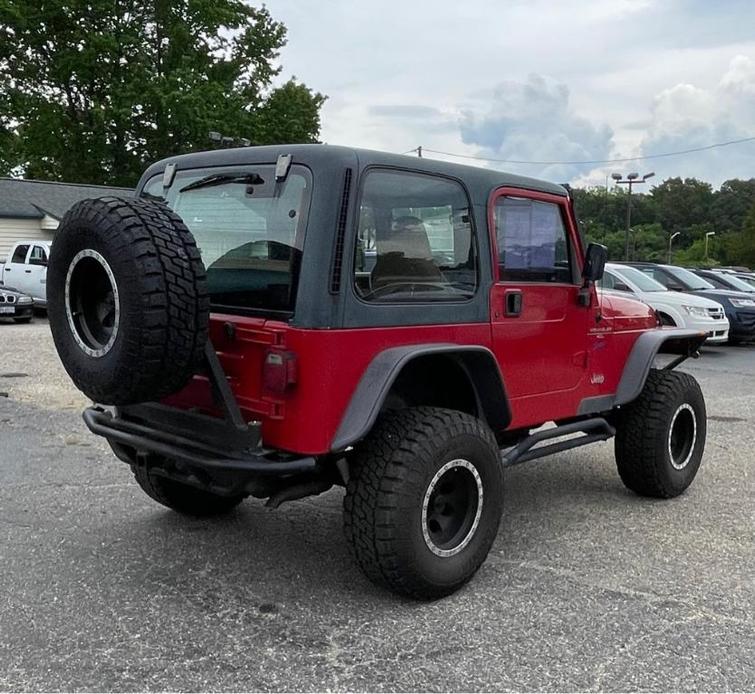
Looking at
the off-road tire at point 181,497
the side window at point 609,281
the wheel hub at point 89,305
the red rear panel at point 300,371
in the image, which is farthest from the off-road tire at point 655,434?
the side window at point 609,281

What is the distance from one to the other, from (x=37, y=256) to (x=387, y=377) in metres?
17.4

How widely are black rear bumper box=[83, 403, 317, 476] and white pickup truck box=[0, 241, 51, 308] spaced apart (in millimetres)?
15320

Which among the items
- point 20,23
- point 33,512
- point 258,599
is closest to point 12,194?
point 20,23

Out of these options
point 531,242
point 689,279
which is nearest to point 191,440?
point 531,242

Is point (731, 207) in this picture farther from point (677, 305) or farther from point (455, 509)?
point (455, 509)

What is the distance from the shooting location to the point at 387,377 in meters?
3.29

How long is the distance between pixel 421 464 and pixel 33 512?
2.65 metres

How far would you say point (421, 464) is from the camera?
3357mm

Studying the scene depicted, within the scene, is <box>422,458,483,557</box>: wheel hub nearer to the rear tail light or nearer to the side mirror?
the rear tail light

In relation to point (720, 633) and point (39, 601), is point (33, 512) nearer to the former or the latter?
point (39, 601)

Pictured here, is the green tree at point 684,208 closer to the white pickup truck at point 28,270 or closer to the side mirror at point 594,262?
the white pickup truck at point 28,270

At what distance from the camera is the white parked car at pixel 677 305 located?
1319cm

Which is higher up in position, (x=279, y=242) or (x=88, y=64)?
(x=88, y=64)

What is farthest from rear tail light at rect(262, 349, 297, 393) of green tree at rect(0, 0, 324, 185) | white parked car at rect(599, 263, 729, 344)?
green tree at rect(0, 0, 324, 185)
